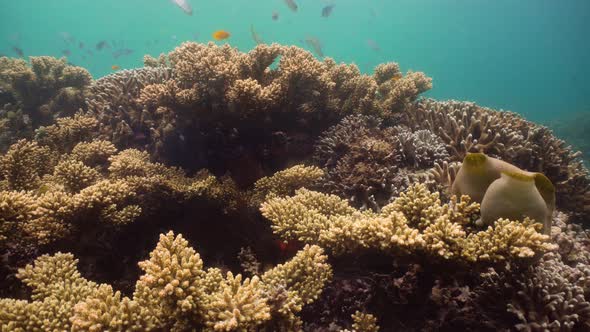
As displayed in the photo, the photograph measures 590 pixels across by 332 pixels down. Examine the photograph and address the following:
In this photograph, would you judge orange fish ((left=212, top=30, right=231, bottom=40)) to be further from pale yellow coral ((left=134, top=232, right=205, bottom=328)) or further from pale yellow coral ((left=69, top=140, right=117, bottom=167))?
pale yellow coral ((left=134, top=232, right=205, bottom=328))

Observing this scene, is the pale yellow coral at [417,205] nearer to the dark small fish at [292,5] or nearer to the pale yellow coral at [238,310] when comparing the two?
the pale yellow coral at [238,310]

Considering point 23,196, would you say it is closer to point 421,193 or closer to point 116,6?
point 421,193

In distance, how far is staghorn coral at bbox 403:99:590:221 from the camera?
13.9 ft

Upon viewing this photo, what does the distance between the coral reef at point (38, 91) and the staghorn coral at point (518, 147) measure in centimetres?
824

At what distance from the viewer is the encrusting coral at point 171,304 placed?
2027mm

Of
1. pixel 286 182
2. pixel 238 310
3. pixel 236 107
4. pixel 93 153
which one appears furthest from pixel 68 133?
pixel 238 310

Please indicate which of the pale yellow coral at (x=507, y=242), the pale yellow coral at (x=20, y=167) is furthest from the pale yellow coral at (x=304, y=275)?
the pale yellow coral at (x=20, y=167)

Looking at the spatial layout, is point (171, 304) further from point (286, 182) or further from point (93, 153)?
A: point (93, 153)

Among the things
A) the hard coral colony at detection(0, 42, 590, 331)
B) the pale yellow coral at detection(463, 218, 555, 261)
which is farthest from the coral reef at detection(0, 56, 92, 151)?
the pale yellow coral at detection(463, 218, 555, 261)

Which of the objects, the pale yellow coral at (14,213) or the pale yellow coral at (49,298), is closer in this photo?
the pale yellow coral at (49,298)

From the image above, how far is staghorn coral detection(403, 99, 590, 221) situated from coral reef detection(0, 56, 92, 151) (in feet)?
27.0

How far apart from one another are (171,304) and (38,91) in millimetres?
8779

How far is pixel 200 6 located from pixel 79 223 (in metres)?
150

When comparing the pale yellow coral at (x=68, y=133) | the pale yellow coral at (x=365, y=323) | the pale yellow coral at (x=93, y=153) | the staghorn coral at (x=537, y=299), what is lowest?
the pale yellow coral at (x=365, y=323)
